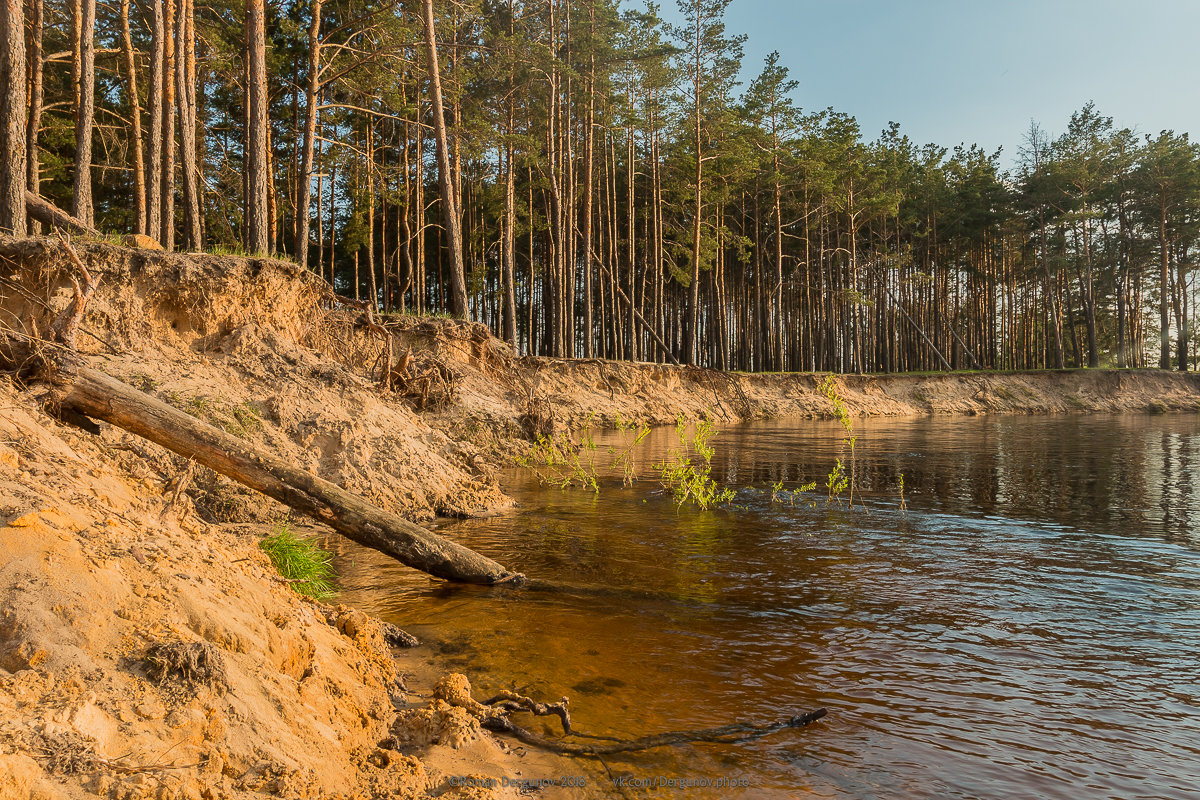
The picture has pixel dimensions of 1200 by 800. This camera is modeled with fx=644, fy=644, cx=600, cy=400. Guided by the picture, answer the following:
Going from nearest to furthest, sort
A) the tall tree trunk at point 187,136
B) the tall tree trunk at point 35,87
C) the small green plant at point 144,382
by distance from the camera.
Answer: the small green plant at point 144,382, the tall tree trunk at point 187,136, the tall tree trunk at point 35,87

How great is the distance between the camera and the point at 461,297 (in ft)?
60.1

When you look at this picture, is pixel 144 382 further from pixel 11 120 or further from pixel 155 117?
pixel 155 117

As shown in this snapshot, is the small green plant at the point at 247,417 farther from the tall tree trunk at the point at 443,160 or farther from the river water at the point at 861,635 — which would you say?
the tall tree trunk at the point at 443,160

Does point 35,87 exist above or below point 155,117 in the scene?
above

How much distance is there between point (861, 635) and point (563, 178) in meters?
29.3

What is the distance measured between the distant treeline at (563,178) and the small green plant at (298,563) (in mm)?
9112

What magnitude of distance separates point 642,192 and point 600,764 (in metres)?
41.3

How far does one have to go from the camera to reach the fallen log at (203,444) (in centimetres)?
493

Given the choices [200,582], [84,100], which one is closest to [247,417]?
[200,582]

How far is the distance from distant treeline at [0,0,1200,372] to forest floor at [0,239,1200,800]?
4201 millimetres

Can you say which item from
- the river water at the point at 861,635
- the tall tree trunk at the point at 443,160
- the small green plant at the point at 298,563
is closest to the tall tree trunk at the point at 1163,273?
the river water at the point at 861,635

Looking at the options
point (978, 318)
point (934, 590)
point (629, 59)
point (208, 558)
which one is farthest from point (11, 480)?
point (978, 318)

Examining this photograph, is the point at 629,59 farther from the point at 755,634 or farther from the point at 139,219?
the point at 755,634

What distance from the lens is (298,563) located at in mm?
5137
